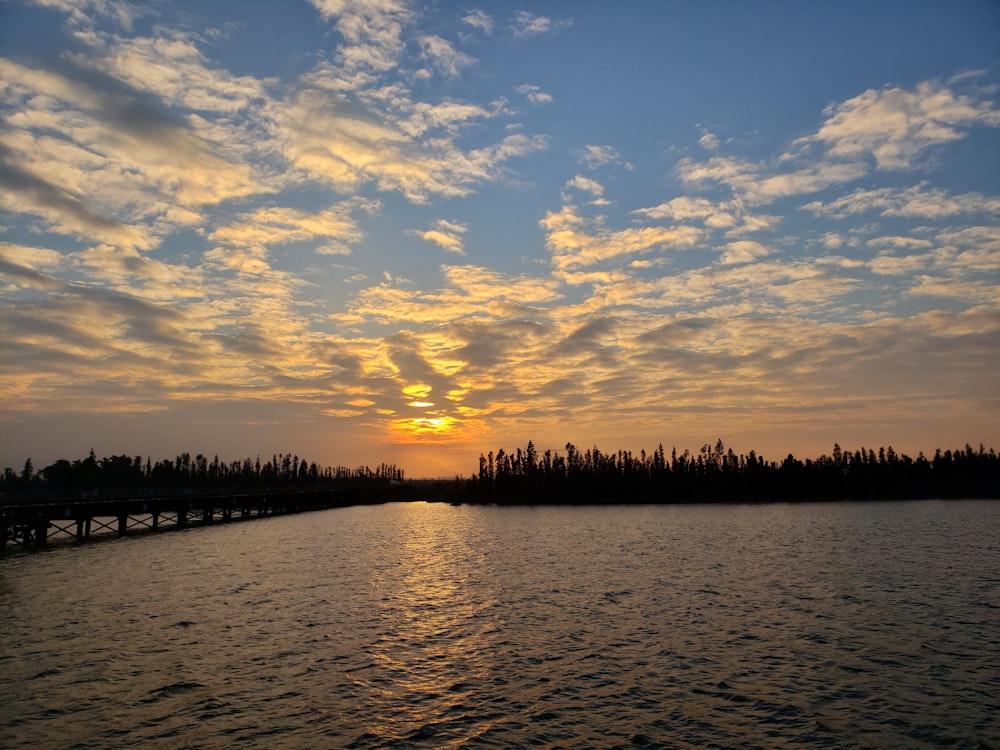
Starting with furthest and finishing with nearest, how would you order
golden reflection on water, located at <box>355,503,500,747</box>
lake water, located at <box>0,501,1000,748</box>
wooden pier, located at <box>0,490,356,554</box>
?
wooden pier, located at <box>0,490,356,554</box>, golden reflection on water, located at <box>355,503,500,747</box>, lake water, located at <box>0,501,1000,748</box>

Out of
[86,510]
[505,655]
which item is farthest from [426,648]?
[86,510]

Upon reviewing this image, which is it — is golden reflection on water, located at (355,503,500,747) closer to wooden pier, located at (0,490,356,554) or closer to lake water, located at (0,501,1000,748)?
lake water, located at (0,501,1000,748)

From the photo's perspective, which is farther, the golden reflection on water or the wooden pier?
the wooden pier

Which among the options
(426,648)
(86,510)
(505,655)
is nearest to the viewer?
(505,655)

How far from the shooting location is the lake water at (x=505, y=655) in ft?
72.1

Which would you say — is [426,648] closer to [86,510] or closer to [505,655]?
[505,655]

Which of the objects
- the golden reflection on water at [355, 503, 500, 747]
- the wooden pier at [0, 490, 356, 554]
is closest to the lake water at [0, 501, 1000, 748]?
the golden reflection on water at [355, 503, 500, 747]

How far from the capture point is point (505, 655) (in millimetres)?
31609

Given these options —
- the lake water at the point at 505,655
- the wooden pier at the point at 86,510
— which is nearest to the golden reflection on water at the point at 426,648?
the lake water at the point at 505,655

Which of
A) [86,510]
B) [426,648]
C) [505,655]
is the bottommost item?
[426,648]

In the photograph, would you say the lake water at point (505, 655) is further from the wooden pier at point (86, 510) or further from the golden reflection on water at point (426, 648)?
the wooden pier at point (86, 510)

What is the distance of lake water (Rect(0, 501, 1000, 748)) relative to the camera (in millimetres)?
21969

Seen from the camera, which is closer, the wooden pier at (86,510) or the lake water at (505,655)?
the lake water at (505,655)

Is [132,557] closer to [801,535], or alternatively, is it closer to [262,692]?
[262,692]
